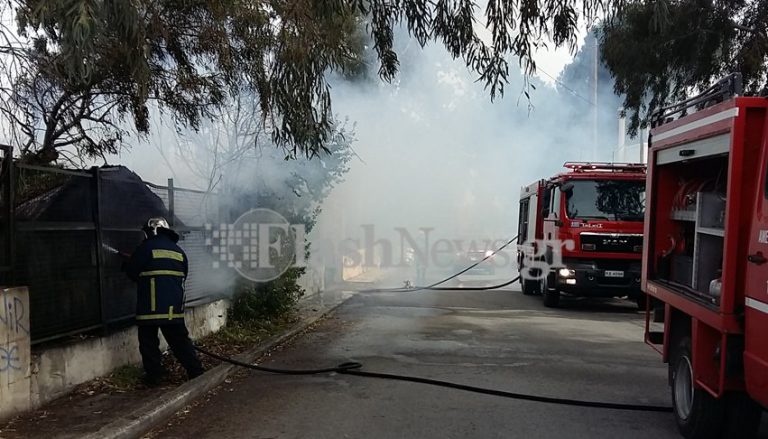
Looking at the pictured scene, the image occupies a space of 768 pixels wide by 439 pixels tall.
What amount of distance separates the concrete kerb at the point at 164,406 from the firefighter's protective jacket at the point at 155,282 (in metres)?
0.62

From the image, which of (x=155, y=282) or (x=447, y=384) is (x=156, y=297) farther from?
(x=447, y=384)

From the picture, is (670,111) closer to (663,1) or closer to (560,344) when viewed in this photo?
(663,1)

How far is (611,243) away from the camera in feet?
37.4

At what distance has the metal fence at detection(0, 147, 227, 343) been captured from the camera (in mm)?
4875

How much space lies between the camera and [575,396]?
5.67 m

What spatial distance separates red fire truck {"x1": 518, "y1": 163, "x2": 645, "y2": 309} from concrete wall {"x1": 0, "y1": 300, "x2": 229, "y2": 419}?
7.99m

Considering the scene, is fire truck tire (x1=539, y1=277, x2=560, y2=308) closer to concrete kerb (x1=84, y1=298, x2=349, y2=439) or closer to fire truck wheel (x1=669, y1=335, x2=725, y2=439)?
concrete kerb (x1=84, y1=298, x2=349, y2=439)

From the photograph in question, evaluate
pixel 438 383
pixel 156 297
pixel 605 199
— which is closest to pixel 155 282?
pixel 156 297

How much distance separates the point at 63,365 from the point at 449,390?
3331 millimetres

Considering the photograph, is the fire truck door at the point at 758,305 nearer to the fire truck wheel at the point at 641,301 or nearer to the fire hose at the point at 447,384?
the fire hose at the point at 447,384

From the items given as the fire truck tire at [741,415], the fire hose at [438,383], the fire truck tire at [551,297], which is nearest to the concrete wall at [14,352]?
the fire hose at [438,383]

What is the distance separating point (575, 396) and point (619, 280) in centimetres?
628

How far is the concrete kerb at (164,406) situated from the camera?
4391 mm

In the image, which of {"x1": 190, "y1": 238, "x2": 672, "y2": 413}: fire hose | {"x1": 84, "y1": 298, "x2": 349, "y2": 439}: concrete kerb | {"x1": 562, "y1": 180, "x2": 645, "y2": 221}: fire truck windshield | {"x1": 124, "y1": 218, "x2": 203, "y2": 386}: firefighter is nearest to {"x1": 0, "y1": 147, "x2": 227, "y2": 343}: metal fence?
{"x1": 124, "y1": 218, "x2": 203, "y2": 386}: firefighter
